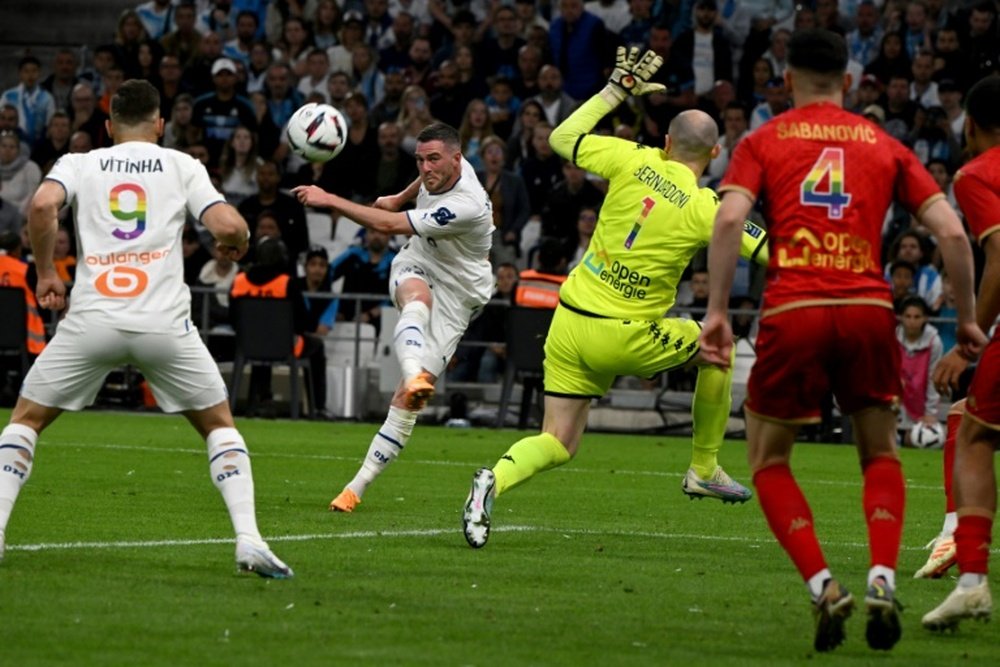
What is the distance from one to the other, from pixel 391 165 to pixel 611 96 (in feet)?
44.0

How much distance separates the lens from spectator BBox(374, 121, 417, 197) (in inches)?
959

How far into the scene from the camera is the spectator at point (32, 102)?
90.7 feet

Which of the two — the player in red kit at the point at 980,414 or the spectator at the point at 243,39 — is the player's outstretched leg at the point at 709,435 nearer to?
the player in red kit at the point at 980,414

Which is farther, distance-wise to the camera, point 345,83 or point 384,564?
point 345,83

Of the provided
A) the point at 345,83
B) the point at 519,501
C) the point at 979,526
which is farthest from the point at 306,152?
the point at 345,83

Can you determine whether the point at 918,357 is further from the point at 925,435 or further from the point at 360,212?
the point at 360,212

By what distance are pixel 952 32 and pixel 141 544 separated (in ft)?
54.6

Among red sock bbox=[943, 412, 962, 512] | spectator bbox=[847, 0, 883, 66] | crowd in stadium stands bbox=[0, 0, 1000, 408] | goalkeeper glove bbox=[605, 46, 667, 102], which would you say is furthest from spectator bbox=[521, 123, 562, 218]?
red sock bbox=[943, 412, 962, 512]

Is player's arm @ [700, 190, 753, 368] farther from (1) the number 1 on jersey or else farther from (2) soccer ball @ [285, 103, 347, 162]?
(2) soccer ball @ [285, 103, 347, 162]

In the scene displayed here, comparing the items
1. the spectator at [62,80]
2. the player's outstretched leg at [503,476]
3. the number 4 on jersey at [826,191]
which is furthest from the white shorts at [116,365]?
the spectator at [62,80]

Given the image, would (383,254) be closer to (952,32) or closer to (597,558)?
(952,32)

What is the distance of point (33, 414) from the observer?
864 cm

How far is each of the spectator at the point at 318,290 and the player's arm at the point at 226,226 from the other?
14587 mm

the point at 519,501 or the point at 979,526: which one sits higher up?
the point at 979,526
